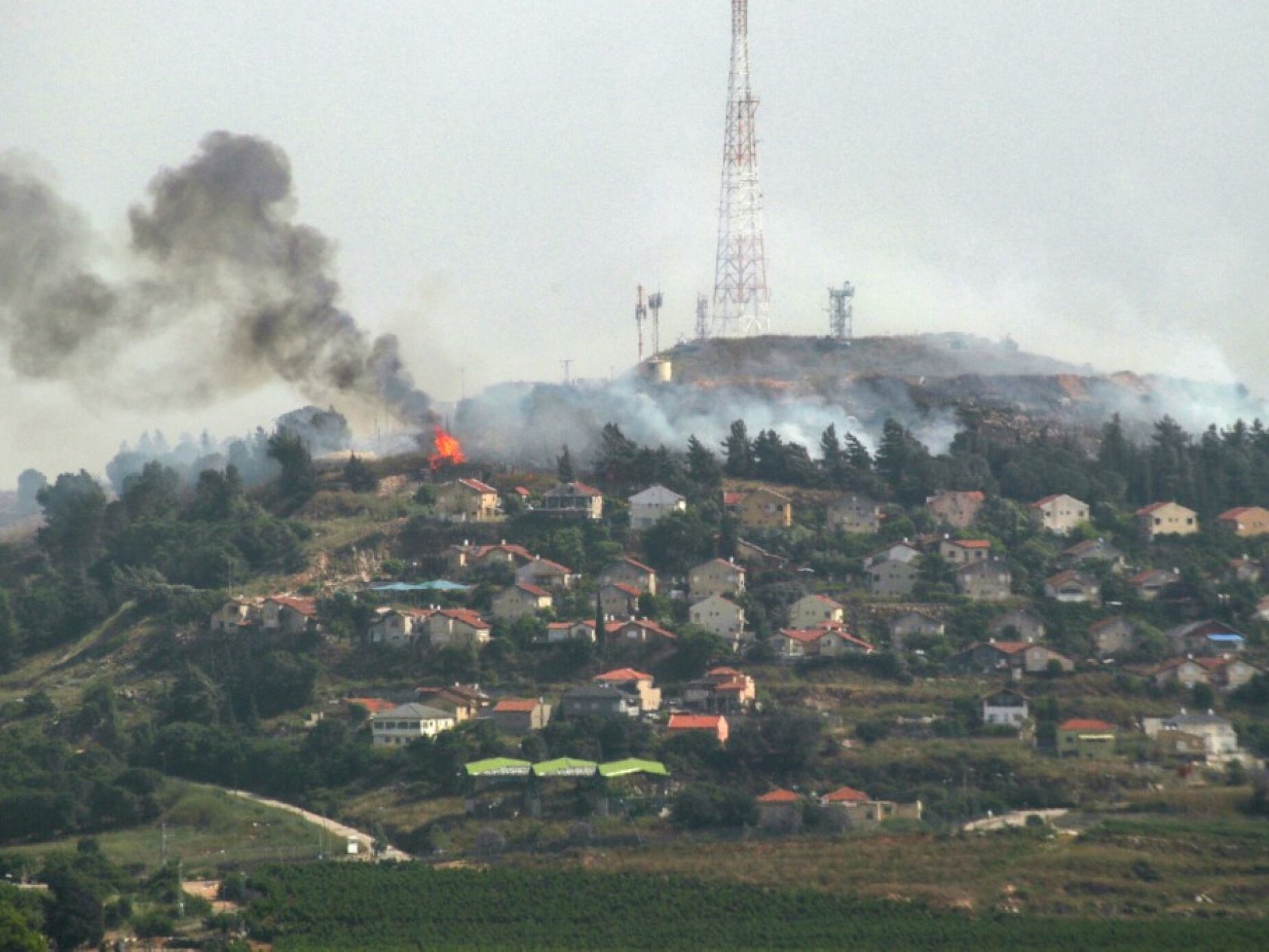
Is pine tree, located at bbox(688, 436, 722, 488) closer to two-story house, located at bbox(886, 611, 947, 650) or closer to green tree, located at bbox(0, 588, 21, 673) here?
two-story house, located at bbox(886, 611, 947, 650)

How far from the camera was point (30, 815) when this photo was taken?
85.6 metres

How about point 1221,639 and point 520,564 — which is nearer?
point 1221,639

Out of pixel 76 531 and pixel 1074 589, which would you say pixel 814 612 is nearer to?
pixel 1074 589

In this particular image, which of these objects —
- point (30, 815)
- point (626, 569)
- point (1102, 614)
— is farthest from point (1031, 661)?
point (30, 815)

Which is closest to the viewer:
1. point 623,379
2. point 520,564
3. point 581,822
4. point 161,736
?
point 581,822

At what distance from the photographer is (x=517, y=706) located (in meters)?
91.9

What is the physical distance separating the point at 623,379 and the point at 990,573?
34213mm

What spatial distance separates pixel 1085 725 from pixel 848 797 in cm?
981

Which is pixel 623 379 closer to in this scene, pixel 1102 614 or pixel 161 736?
pixel 1102 614

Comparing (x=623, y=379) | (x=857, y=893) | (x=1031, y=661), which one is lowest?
(x=857, y=893)

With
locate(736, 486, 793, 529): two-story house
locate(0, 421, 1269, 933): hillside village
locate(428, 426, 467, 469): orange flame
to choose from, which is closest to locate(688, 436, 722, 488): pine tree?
locate(0, 421, 1269, 933): hillside village

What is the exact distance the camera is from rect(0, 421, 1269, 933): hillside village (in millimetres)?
86000

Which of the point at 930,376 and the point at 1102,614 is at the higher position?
the point at 930,376

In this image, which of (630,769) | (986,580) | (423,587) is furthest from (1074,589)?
(423,587)
